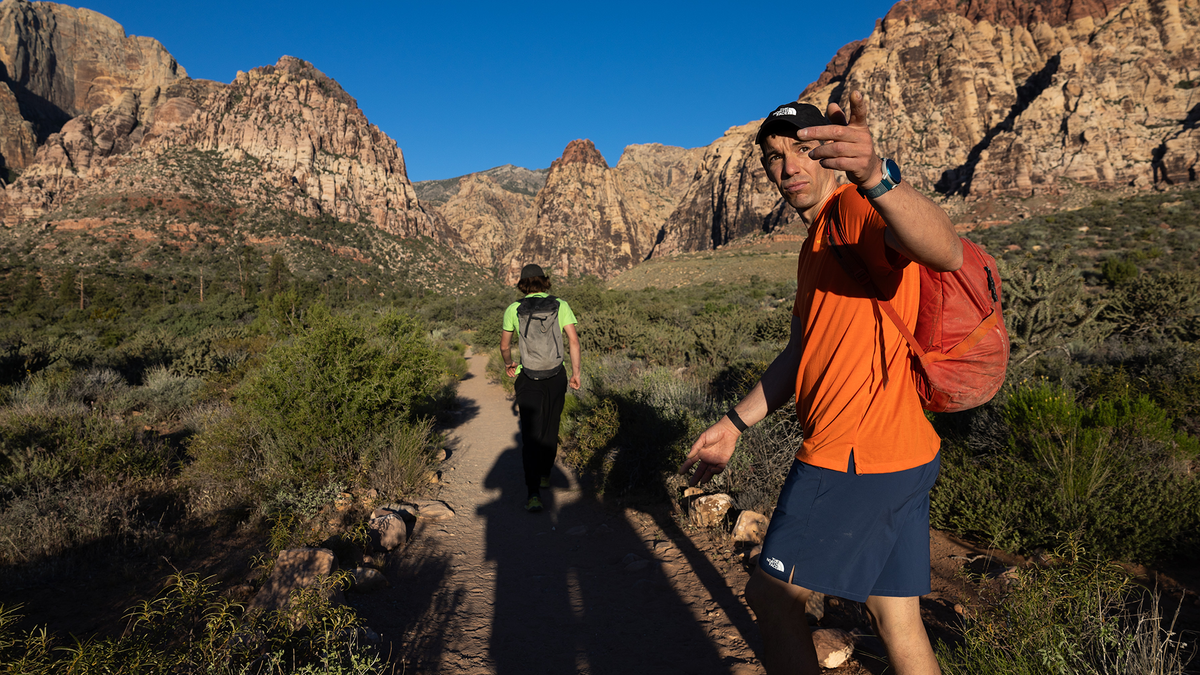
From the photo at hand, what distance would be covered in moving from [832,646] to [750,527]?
133 cm

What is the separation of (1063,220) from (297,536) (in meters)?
43.3

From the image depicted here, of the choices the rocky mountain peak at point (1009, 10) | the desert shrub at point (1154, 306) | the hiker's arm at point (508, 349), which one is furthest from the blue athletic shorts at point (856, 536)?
the rocky mountain peak at point (1009, 10)

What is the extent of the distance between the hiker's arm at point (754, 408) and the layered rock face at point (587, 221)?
103 metres

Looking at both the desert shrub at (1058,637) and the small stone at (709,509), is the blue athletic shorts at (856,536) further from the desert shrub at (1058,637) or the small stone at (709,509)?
the small stone at (709,509)

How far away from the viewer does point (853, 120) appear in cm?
107

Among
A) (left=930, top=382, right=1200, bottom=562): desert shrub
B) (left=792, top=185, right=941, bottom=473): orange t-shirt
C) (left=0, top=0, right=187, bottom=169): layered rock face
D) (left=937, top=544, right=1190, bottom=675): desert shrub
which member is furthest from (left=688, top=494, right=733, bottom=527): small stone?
(left=0, top=0, right=187, bottom=169): layered rock face

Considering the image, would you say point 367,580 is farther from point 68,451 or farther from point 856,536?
point 68,451

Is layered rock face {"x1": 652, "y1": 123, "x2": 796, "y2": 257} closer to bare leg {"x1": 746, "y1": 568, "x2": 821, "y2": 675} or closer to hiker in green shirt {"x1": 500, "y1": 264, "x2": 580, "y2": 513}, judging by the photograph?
hiker in green shirt {"x1": 500, "y1": 264, "x2": 580, "y2": 513}

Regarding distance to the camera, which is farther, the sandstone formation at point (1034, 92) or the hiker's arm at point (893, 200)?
the sandstone formation at point (1034, 92)

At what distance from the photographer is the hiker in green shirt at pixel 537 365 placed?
4652 mm

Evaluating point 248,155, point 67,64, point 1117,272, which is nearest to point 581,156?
point 248,155

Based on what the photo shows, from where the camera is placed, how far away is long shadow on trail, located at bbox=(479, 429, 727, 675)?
2688 millimetres

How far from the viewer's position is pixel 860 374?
1451mm

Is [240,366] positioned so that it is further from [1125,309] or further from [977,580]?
[1125,309]
